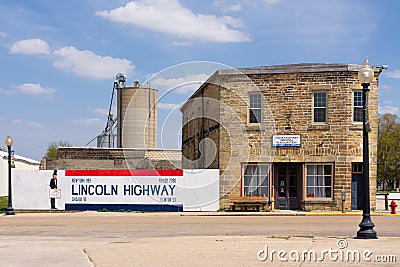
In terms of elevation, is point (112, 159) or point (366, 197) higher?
point (112, 159)

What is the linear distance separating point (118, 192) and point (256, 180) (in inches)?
280

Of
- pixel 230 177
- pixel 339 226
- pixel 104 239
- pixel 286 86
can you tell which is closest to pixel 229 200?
pixel 230 177

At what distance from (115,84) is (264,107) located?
31.3m

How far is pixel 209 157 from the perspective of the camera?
33094 mm

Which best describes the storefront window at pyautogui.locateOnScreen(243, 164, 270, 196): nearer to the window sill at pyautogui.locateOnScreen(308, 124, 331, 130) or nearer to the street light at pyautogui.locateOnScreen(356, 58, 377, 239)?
the window sill at pyautogui.locateOnScreen(308, 124, 331, 130)

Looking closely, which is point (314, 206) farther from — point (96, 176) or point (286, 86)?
point (96, 176)

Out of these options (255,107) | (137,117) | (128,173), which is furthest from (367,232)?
(137,117)

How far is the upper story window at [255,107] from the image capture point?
29516 millimetres

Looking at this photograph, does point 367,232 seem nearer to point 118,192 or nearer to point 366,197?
point 366,197

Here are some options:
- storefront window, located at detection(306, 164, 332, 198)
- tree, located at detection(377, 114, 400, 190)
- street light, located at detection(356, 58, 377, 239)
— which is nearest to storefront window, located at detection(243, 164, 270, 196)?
storefront window, located at detection(306, 164, 332, 198)

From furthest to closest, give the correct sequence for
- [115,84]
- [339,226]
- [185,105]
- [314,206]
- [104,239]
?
[115,84]
[185,105]
[314,206]
[339,226]
[104,239]

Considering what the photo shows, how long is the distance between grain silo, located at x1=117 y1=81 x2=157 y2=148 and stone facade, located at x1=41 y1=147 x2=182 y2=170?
2314mm

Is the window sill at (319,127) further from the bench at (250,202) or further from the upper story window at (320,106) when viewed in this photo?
the bench at (250,202)

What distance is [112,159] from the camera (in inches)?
1944
